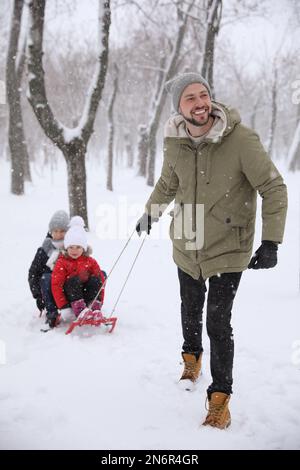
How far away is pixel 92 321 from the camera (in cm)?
443

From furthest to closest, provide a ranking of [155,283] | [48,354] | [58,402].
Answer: [155,283]
[48,354]
[58,402]

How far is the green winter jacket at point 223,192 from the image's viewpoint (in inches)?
103

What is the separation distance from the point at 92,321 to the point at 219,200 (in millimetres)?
2263

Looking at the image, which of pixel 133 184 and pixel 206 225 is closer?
pixel 206 225

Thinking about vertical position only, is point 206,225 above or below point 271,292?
above

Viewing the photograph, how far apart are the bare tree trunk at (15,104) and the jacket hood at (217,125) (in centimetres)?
1335

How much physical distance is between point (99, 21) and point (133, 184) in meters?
12.6

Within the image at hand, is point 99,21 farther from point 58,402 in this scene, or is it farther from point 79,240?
point 58,402

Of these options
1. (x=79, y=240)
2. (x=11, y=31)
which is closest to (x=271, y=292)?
(x=79, y=240)

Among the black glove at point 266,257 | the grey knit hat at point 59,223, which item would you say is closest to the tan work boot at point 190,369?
the black glove at point 266,257

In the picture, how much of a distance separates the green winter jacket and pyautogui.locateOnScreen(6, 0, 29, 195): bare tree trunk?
1333 centimetres

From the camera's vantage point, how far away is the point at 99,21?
8.73m

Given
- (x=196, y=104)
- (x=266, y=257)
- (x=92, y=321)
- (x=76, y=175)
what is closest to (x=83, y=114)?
(x=76, y=175)

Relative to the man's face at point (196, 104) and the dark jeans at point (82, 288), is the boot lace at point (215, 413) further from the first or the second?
the dark jeans at point (82, 288)
